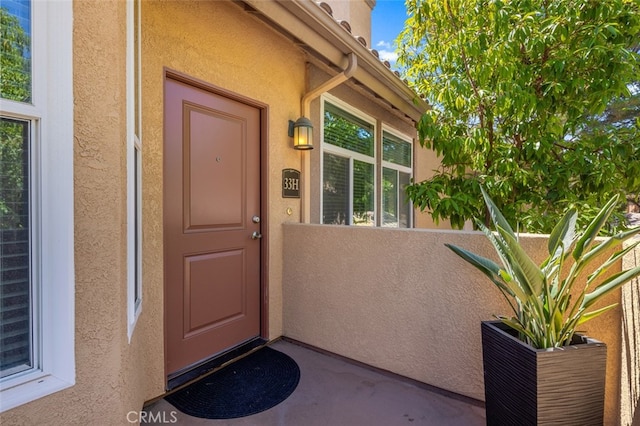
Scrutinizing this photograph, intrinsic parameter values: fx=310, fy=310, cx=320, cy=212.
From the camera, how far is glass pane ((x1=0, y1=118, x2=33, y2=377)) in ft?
3.58

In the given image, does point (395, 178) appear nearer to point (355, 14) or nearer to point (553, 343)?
point (355, 14)

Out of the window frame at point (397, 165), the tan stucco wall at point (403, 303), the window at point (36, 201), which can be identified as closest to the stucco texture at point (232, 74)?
the tan stucco wall at point (403, 303)

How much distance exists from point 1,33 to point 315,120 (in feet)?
9.92

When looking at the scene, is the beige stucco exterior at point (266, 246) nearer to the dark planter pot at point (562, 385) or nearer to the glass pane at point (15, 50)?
the glass pane at point (15, 50)

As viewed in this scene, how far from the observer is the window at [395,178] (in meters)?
5.49

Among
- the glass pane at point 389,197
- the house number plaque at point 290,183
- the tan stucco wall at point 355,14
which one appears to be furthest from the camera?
the tan stucco wall at point 355,14

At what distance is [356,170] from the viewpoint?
15.3 ft

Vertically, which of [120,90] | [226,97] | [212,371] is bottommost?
[212,371]

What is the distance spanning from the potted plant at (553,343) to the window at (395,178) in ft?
11.8

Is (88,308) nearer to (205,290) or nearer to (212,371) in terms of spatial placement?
(205,290)

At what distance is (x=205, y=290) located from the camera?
275 cm

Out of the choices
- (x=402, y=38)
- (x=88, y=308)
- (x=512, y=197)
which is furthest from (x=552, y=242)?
(x=402, y=38)

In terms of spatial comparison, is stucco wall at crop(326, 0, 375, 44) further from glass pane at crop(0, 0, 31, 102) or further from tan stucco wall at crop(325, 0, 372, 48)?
glass pane at crop(0, 0, 31, 102)

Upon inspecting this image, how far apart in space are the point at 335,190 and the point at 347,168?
44 cm
